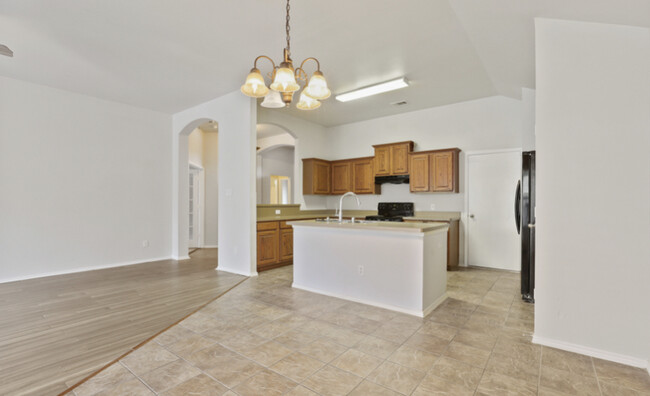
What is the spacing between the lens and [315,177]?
265 inches

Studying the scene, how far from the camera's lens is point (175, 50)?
3592mm

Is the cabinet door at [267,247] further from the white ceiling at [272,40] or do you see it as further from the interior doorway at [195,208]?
the interior doorway at [195,208]

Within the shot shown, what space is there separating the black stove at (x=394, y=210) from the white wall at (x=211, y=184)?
14.2 feet

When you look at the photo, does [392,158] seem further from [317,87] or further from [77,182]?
[77,182]

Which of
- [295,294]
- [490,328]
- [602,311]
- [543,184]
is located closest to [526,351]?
[490,328]

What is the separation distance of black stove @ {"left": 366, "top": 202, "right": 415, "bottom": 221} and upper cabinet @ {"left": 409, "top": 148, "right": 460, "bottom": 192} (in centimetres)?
47

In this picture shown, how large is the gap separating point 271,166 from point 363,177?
4.31 meters

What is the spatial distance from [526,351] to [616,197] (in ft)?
4.44

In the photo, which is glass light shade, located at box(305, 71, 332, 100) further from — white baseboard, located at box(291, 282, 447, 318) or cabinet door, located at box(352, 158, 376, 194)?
cabinet door, located at box(352, 158, 376, 194)

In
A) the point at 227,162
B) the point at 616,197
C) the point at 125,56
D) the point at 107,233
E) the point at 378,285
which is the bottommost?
the point at 378,285

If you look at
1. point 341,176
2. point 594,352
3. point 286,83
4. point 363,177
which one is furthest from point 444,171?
point 286,83

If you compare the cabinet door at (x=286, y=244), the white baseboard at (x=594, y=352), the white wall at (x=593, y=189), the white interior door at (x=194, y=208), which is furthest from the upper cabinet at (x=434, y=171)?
the white interior door at (x=194, y=208)

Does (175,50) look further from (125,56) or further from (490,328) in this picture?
(490,328)

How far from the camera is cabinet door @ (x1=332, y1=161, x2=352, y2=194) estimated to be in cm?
679
